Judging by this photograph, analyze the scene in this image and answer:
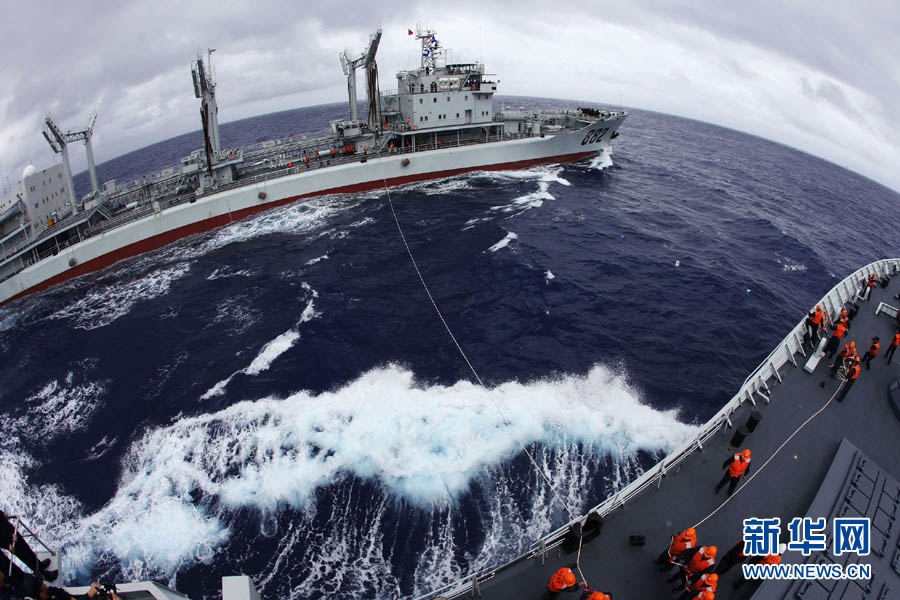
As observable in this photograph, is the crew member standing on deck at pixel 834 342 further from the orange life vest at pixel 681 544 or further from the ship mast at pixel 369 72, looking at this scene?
the ship mast at pixel 369 72

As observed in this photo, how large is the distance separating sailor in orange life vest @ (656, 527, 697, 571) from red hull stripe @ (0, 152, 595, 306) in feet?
132

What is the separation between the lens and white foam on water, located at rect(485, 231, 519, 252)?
99.7 feet

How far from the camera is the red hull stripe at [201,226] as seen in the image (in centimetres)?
3212

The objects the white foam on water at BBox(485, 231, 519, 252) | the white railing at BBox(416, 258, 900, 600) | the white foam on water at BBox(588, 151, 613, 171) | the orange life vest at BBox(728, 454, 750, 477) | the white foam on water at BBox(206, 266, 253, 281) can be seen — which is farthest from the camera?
the white foam on water at BBox(588, 151, 613, 171)

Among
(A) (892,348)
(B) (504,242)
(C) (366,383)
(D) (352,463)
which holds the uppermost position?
(B) (504,242)

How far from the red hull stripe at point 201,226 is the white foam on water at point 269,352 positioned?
20.0m

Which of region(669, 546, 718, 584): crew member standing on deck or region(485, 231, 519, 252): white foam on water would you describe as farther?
region(485, 231, 519, 252): white foam on water

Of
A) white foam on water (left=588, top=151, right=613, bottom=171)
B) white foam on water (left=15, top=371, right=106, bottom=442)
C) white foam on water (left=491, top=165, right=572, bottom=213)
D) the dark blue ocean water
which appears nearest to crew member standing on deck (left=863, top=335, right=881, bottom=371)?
the dark blue ocean water

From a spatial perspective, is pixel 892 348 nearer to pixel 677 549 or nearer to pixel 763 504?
pixel 763 504

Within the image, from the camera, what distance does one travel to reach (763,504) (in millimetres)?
10773

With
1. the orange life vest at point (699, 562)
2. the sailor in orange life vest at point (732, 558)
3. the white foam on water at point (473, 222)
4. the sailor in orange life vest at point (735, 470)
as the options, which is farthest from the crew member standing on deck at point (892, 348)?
the white foam on water at point (473, 222)

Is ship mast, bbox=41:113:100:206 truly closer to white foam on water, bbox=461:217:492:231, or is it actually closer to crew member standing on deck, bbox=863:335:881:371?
white foam on water, bbox=461:217:492:231

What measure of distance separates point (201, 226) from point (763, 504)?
4149cm

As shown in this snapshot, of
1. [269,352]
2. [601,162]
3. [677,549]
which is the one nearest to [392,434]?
[269,352]
